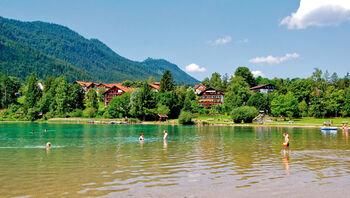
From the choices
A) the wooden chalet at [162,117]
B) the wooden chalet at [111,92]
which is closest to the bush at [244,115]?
the wooden chalet at [162,117]

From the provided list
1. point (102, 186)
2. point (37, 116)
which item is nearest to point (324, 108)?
point (37, 116)

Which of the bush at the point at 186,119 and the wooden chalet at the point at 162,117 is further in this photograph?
the wooden chalet at the point at 162,117

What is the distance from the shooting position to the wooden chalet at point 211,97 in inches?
7392

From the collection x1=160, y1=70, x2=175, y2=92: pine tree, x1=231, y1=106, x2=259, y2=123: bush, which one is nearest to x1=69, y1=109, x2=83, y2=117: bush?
x1=160, y1=70, x2=175, y2=92: pine tree

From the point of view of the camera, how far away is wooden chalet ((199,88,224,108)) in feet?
616

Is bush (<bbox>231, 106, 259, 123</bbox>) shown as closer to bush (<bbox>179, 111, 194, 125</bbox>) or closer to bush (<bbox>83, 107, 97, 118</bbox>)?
bush (<bbox>179, 111, 194, 125</bbox>)

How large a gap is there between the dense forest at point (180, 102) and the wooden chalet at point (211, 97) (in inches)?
293

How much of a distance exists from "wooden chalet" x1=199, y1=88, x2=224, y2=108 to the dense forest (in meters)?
7.43

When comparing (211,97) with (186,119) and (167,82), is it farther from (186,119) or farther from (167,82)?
(186,119)

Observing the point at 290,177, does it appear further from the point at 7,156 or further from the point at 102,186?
the point at 7,156

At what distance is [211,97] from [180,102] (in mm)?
30239

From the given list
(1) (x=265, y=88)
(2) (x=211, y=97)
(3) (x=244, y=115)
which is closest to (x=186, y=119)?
(3) (x=244, y=115)

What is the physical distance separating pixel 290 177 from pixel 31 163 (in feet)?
69.5

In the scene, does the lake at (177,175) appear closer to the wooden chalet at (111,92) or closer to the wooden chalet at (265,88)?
the wooden chalet at (111,92)
